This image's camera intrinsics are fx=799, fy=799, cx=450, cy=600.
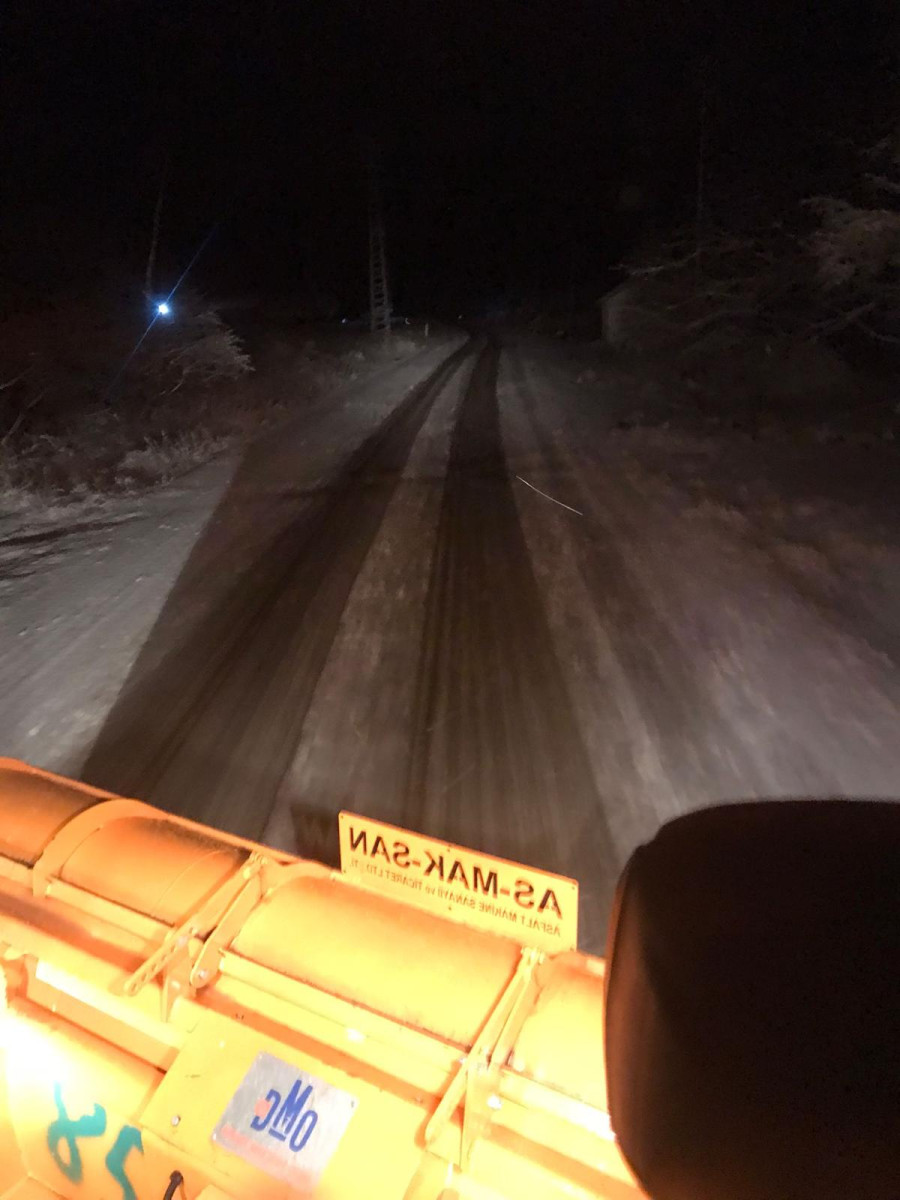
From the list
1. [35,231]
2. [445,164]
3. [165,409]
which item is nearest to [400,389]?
[165,409]

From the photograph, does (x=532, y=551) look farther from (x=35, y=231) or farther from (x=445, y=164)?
(x=445, y=164)

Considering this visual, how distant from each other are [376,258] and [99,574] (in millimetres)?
27961

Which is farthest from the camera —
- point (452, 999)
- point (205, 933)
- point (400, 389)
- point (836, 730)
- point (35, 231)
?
point (400, 389)

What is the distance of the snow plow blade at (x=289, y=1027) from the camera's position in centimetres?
185

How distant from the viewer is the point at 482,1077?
1.88m

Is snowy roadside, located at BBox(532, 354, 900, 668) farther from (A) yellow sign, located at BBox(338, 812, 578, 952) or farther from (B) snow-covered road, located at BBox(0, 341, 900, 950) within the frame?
(A) yellow sign, located at BBox(338, 812, 578, 952)

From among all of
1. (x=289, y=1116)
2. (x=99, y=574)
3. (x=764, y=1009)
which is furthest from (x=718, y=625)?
(x=99, y=574)

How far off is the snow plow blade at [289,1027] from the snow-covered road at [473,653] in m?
2.23

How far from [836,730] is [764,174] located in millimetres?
14686

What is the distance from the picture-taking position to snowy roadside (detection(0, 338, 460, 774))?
639 centimetres

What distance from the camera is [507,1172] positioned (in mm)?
1788

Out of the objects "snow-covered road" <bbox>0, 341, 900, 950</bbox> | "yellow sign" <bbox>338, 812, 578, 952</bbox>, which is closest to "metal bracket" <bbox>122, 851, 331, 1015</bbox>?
"yellow sign" <bbox>338, 812, 578, 952</bbox>

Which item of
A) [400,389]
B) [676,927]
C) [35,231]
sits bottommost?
[400,389]

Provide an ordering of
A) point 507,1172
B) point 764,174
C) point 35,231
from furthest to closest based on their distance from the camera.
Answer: point 35,231, point 764,174, point 507,1172
